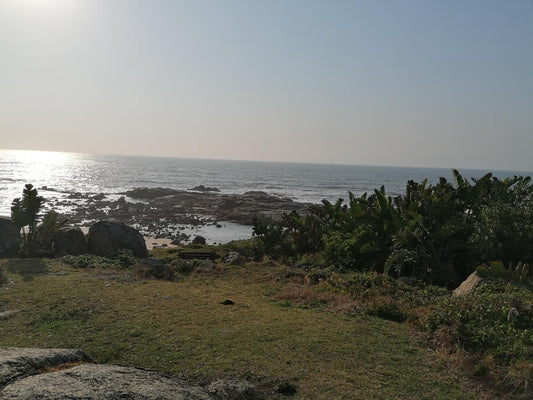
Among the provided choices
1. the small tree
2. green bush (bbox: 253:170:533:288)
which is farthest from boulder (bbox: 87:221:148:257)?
green bush (bbox: 253:170:533:288)

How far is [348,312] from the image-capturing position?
36.3ft

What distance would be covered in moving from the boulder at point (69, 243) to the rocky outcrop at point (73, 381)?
17.8 meters

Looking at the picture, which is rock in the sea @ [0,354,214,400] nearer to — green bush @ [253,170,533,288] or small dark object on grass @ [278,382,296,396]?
small dark object on grass @ [278,382,296,396]

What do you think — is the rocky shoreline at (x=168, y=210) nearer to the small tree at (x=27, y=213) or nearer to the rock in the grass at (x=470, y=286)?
the small tree at (x=27, y=213)

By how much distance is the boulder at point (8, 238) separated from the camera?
2080 cm

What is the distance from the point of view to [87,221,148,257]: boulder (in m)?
22.6

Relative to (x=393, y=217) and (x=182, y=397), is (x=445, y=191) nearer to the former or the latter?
(x=393, y=217)

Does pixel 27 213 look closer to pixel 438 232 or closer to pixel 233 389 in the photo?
pixel 233 389

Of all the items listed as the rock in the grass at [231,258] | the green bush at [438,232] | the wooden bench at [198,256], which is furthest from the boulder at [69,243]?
the green bush at [438,232]

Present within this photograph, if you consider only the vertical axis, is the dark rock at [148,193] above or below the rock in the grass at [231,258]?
below

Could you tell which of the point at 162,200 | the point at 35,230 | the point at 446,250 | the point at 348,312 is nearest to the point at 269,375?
the point at 348,312

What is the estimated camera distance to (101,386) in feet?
14.9

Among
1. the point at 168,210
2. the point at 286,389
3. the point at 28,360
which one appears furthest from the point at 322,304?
the point at 168,210

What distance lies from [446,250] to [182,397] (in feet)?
42.9
